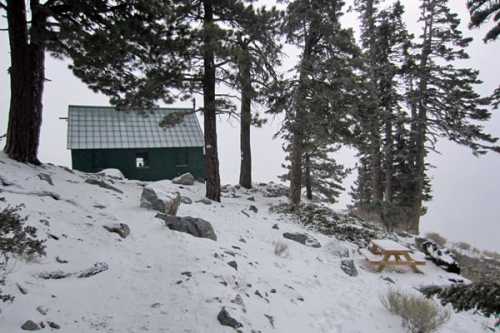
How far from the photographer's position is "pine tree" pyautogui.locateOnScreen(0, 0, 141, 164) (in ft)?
23.8

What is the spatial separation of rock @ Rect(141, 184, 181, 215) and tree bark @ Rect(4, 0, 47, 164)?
4.11 meters

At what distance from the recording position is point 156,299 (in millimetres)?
3482

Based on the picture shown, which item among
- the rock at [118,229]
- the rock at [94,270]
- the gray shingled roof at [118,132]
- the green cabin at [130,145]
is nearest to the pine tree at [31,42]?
the rock at [118,229]

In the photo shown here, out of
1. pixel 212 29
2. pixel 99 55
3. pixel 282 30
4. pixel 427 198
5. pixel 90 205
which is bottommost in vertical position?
pixel 427 198

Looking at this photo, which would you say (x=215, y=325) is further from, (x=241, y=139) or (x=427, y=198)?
(x=427, y=198)

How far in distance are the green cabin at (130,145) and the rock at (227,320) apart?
15.8 meters

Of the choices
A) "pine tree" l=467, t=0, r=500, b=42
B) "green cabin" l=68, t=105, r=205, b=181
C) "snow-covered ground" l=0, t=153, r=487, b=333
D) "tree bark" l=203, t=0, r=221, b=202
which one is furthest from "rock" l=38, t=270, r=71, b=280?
"green cabin" l=68, t=105, r=205, b=181

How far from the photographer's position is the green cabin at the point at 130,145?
58.5 feet

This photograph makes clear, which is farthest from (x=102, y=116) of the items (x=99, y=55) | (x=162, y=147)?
(x=99, y=55)

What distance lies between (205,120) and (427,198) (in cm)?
1561

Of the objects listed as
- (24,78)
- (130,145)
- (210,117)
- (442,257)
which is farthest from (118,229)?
(130,145)

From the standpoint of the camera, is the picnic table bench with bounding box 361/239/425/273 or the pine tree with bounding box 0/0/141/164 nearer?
the picnic table bench with bounding box 361/239/425/273

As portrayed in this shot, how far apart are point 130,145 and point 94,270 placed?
16.1 metres

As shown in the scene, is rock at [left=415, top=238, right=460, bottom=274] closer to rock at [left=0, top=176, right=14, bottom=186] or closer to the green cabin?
rock at [left=0, top=176, right=14, bottom=186]
